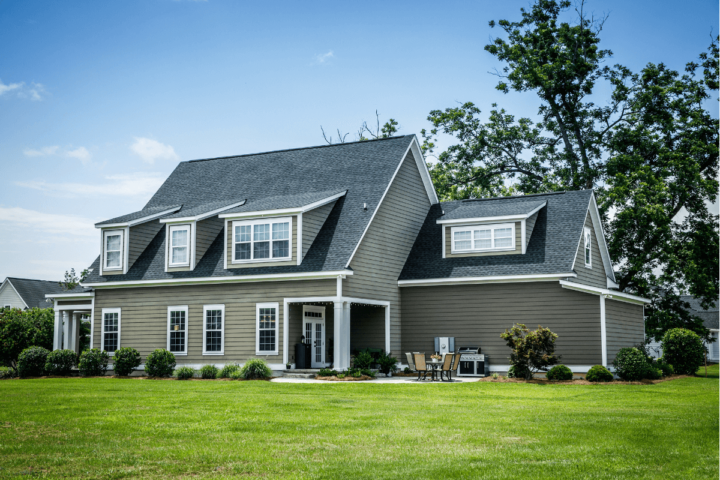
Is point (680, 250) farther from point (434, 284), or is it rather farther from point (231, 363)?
point (231, 363)

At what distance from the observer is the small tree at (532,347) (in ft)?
71.1

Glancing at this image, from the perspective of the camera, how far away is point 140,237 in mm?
29359

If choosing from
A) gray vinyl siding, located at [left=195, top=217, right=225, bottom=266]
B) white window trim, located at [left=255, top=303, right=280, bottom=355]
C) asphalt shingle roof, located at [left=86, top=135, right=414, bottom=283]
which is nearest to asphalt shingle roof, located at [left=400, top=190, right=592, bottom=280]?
asphalt shingle roof, located at [left=86, top=135, right=414, bottom=283]

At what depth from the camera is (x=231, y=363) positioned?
25219 millimetres

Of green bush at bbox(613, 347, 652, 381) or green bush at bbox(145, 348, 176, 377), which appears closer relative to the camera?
green bush at bbox(613, 347, 652, 381)

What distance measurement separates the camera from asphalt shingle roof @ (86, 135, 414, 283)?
25.6 m

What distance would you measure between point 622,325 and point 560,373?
5.87 meters

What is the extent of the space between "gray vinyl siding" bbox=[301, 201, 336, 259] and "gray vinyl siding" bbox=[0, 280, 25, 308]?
41357 millimetres

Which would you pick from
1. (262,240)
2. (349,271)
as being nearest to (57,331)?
(262,240)

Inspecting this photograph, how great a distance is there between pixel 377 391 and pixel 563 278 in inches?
366

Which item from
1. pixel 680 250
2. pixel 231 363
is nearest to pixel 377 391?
pixel 231 363

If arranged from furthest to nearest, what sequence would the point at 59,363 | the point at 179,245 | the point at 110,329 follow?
1. the point at 110,329
2. the point at 179,245
3. the point at 59,363

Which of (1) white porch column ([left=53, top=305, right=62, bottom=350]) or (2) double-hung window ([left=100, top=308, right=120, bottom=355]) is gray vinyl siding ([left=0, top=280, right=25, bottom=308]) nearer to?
(1) white porch column ([left=53, top=305, right=62, bottom=350])

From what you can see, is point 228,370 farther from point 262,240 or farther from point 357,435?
point 357,435
